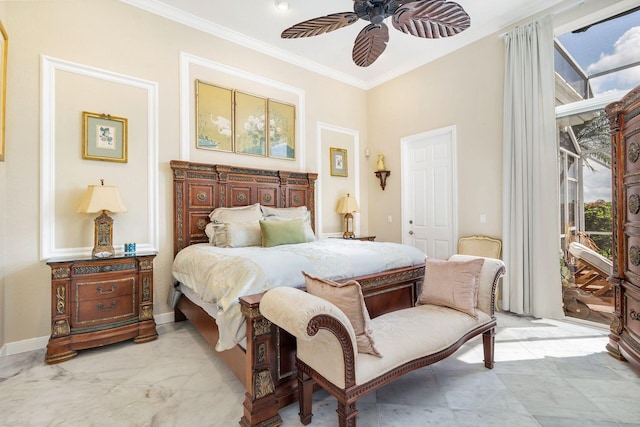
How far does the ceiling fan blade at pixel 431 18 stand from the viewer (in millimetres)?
2061

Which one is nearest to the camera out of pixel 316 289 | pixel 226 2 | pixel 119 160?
pixel 316 289

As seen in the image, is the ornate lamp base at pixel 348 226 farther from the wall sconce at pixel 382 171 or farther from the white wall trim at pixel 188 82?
the white wall trim at pixel 188 82

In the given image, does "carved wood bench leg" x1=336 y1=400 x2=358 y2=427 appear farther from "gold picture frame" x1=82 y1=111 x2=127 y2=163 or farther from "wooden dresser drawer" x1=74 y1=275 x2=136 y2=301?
"gold picture frame" x1=82 y1=111 x2=127 y2=163

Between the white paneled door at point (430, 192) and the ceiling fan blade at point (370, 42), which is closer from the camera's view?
the ceiling fan blade at point (370, 42)

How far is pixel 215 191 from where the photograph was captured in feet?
11.8

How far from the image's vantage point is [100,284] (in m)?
2.56

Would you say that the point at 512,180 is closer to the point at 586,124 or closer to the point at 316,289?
the point at 586,124

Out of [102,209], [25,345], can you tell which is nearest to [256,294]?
[102,209]

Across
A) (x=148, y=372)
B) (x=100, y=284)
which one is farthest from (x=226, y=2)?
(x=148, y=372)

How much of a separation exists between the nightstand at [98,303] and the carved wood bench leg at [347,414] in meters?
2.16

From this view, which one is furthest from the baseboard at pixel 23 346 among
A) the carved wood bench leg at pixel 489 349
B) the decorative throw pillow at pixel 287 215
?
the carved wood bench leg at pixel 489 349

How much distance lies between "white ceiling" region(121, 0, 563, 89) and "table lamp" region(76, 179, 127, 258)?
2081 millimetres

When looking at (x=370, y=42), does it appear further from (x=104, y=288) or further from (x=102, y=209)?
(x=104, y=288)

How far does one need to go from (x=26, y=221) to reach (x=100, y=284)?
2.93ft
